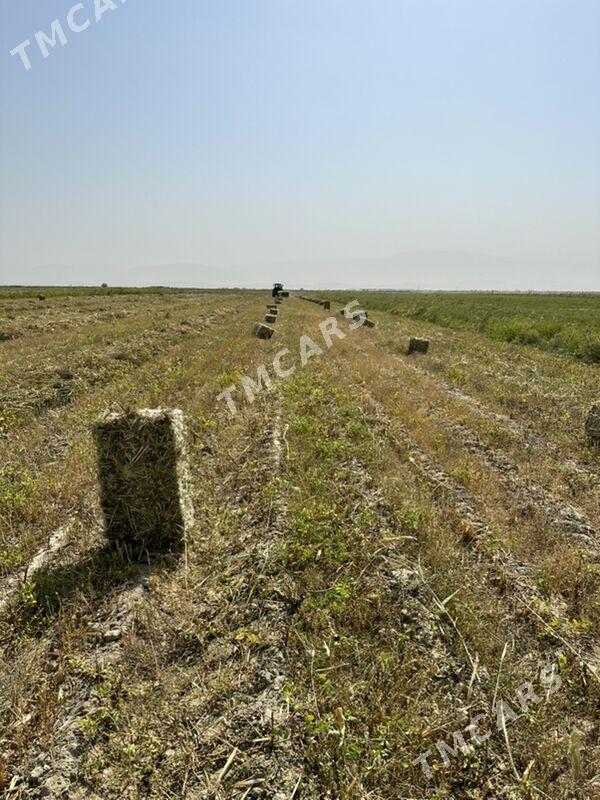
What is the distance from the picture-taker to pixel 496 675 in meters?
3.34

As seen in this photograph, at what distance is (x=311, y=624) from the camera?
12.1 feet

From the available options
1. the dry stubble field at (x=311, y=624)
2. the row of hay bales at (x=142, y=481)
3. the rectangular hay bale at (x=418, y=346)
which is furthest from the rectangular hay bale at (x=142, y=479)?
the rectangular hay bale at (x=418, y=346)

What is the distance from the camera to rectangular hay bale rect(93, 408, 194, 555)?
456cm

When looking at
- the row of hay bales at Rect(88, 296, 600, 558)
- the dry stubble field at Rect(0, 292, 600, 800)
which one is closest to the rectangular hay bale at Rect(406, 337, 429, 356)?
the dry stubble field at Rect(0, 292, 600, 800)

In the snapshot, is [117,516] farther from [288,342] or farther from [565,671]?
[288,342]

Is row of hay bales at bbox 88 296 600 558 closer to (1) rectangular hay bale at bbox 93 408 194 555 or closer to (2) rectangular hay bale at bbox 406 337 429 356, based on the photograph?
(1) rectangular hay bale at bbox 93 408 194 555

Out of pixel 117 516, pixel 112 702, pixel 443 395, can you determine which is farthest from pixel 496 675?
pixel 443 395

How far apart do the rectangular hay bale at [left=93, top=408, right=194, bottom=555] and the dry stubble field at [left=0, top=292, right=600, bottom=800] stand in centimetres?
31

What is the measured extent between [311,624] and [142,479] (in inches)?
88.4

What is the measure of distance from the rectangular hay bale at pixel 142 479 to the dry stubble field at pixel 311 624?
1.03ft

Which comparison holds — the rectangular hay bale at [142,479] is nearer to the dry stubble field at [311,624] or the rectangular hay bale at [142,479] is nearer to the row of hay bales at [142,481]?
the row of hay bales at [142,481]

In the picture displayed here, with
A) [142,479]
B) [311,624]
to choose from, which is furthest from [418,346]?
[311,624]

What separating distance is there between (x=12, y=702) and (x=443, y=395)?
414 inches

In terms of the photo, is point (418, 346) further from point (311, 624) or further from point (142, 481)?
point (311, 624)
